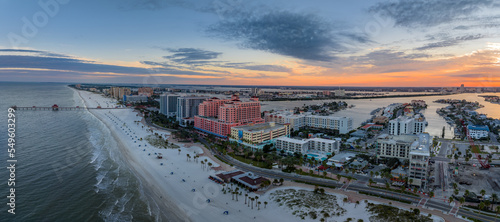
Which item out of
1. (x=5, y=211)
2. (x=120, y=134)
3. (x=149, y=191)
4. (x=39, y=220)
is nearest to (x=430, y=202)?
(x=149, y=191)

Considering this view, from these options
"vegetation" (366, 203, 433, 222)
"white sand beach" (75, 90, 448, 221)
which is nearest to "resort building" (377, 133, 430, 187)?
"vegetation" (366, 203, 433, 222)

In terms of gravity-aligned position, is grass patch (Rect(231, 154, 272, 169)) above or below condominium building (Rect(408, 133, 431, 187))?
below

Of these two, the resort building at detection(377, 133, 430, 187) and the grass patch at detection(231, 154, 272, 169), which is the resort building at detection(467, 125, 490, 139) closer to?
the resort building at detection(377, 133, 430, 187)

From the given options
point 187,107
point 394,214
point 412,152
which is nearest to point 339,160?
point 412,152

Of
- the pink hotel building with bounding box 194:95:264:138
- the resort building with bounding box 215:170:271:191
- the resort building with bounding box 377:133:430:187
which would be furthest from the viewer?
the pink hotel building with bounding box 194:95:264:138

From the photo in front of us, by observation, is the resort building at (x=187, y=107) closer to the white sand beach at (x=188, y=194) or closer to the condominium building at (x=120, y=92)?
the white sand beach at (x=188, y=194)

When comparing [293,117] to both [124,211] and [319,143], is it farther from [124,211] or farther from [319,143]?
[124,211]
